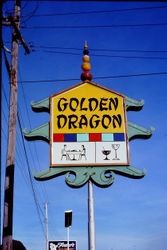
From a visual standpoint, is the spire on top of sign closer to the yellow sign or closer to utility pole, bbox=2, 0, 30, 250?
the yellow sign

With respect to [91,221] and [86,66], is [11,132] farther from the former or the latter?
[91,221]

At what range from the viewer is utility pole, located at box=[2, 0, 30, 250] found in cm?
1054

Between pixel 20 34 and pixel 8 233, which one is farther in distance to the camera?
pixel 20 34

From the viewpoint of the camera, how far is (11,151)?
1131cm

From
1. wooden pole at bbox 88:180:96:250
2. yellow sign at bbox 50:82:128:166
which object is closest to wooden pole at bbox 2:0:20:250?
yellow sign at bbox 50:82:128:166

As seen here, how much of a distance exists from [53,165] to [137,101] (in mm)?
1974

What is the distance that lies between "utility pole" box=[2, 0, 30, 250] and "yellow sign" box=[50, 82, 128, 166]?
368 cm

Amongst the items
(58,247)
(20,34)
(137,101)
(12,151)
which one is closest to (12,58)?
(20,34)

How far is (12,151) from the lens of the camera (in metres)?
11.3

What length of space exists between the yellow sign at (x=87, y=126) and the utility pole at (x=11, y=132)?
145 inches

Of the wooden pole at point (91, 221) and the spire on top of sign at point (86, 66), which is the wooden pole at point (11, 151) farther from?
the wooden pole at point (91, 221)

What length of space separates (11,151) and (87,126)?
14.5 feet

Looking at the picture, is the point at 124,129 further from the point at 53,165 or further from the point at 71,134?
the point at 53,165

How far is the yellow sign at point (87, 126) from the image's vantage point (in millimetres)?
7184
